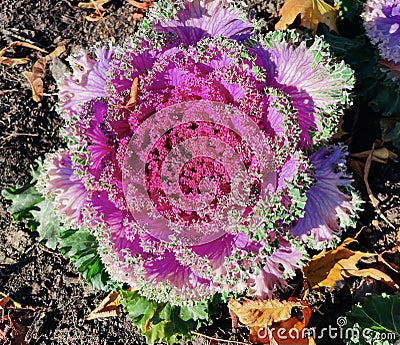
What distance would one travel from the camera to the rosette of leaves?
240 cm

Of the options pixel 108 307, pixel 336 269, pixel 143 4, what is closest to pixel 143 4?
pixel 143 4

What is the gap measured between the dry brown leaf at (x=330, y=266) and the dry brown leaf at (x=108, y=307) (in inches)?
44.5

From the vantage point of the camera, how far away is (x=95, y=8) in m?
3.83

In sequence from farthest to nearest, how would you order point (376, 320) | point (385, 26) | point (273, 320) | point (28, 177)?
point (28, 177)
point (273, 320)
point (376, 320)
point (385, 26)

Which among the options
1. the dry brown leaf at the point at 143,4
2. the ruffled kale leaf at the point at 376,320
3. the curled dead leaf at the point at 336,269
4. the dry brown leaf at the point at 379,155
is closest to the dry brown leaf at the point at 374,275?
the curled dead leaf at the point at 336,269

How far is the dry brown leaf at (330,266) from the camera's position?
3180mm

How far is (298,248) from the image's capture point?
2648mm

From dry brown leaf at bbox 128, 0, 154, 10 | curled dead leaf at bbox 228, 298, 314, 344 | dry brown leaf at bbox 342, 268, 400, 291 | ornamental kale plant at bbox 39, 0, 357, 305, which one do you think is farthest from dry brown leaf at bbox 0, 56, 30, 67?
dry brown leaf at bbox 342, 268, 400, 291

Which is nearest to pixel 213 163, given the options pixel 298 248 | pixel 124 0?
pixel 298 248

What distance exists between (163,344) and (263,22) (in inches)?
82.7

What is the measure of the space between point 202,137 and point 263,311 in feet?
3.80

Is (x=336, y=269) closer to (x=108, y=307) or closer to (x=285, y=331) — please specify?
(x=285, y=331)

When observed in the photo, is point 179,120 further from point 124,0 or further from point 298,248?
point 124,0

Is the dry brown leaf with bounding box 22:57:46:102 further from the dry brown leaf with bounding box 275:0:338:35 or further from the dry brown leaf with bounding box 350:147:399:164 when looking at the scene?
the dry brown leaf with bounding box 350:147:399:164
